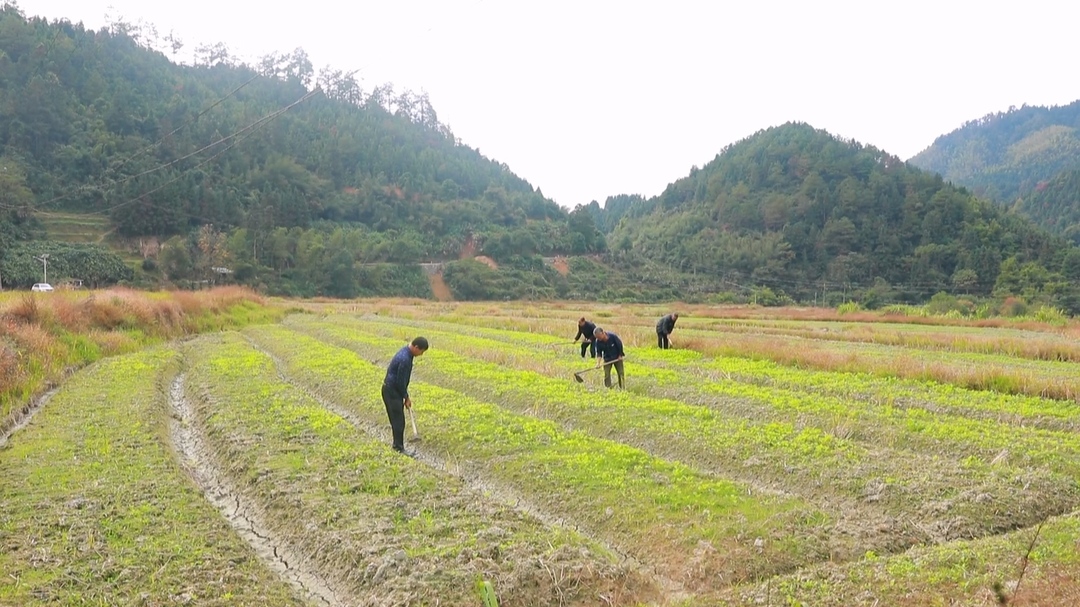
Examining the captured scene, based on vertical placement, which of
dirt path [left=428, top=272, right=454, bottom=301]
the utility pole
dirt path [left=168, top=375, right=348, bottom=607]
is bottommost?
dirt path [left=168, top=375, right=348, bottom=607]

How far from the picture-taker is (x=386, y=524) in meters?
8.43

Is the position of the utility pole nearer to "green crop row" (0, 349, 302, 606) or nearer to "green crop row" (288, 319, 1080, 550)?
"green crop row" (0, 349, 302, 606)

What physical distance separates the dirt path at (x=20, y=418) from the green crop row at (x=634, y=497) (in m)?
7.10

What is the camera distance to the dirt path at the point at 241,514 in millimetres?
7480

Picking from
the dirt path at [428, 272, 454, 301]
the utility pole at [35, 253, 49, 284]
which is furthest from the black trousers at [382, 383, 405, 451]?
the dirt path at [428, 272, 454, 301]

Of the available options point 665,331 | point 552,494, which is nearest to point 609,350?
point 552,494

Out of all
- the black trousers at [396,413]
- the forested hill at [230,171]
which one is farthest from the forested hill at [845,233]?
the black trousers at [396,413]

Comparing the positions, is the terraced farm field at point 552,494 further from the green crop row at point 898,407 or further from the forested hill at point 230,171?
the forested hill at point 230,171

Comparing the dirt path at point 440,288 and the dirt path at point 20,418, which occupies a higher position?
the dirt path at point 440,288

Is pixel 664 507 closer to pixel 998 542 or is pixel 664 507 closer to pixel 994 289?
pixel 998 542

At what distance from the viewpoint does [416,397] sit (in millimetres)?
16594

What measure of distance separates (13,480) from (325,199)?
11285cm

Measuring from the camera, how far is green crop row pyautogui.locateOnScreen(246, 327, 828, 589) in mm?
7855

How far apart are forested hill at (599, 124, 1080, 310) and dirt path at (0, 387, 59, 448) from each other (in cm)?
9536
